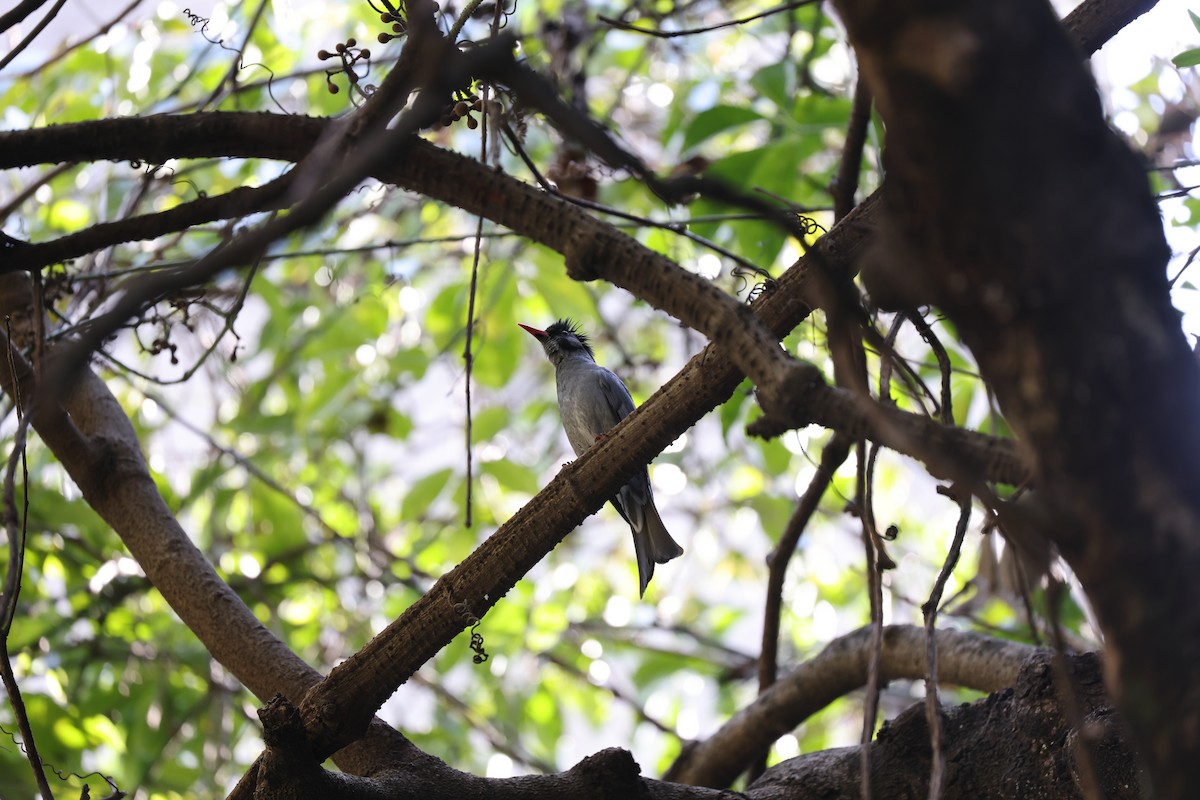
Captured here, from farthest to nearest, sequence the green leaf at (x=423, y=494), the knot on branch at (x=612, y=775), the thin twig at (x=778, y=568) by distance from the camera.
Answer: the green leaf at (x=423, y=494), the thin twig at (x=778, y=568), the knot on branch at (x=612, y=775)

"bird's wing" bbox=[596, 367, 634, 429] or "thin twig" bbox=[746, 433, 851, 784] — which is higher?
"bird's wing" bbox=[596, 367, 634, 429]

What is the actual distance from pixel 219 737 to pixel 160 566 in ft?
6.51

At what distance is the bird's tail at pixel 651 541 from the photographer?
3533 millimetres

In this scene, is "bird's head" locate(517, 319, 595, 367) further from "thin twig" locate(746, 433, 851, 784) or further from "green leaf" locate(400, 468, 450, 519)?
"thin twig" locate(746, 433, 851, 784)

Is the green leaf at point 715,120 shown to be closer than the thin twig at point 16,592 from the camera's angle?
No

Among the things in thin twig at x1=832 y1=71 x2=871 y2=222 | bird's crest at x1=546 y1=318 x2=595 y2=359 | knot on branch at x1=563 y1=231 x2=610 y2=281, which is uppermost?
bird's crest at x1=546 y1=318 x2=595 y2=359

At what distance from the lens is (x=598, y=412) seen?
4.34 m

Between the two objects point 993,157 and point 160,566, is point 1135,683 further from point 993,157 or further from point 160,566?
point 160,566

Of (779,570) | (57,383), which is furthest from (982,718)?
(57,383)

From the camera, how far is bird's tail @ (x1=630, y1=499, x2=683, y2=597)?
3.53 metres

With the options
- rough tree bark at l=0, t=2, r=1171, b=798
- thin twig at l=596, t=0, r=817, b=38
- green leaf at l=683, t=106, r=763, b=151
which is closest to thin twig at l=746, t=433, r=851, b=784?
thin twig at l=596, t=0, r=817, b=38

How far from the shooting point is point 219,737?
13.0 ft

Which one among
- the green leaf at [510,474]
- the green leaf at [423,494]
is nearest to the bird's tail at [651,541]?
the green leaf at [510,474]

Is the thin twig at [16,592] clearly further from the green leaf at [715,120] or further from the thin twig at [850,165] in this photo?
the green leaf at [715,120]
